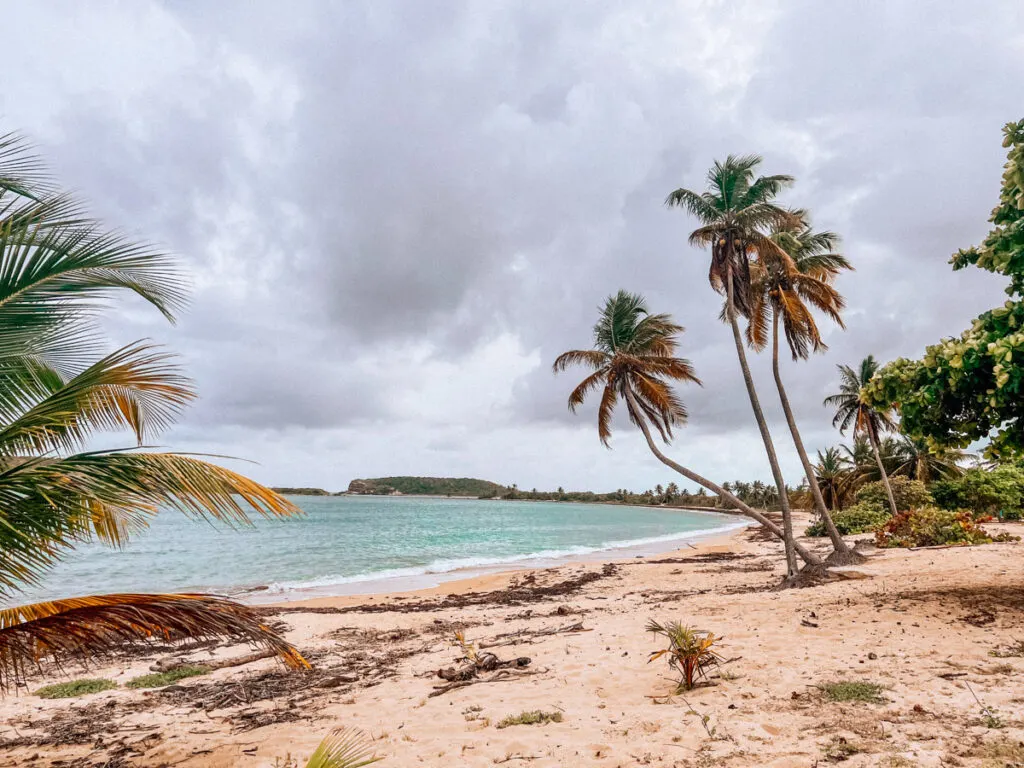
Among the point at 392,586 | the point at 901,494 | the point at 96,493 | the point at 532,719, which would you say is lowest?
the point at 392,586

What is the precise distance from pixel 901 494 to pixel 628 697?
25.9m

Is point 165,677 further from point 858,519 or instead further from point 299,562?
point 858,519

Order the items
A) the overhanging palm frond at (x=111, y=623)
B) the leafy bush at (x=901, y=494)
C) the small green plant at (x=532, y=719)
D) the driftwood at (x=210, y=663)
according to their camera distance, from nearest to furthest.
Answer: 1. the overhanging palm frond at (x=111, y=623)
2. the small green plant at (x=532, y=719)
3. the driftwood at (x=210, y=663)
4. the leafy bush at (x=901, y=494)

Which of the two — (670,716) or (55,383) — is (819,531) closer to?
(670,716)

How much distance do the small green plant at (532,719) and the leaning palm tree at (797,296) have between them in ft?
34.1

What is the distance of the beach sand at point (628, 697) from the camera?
12.8 ft

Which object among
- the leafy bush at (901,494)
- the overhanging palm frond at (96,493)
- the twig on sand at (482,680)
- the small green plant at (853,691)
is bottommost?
the twig on sand at (482,680)

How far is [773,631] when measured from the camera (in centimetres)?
707

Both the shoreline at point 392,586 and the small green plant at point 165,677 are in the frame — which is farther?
the shoreline at point 392,586

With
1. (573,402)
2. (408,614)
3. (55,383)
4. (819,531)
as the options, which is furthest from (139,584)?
(819,531)

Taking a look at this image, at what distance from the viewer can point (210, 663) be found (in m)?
8.21

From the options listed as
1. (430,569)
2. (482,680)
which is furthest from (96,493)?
(430,569)

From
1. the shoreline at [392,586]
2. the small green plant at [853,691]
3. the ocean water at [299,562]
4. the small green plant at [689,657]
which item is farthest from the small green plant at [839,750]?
the shoreline at [392,586]

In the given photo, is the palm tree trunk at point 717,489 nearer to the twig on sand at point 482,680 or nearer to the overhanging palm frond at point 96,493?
the twig on sand at point 482,680
